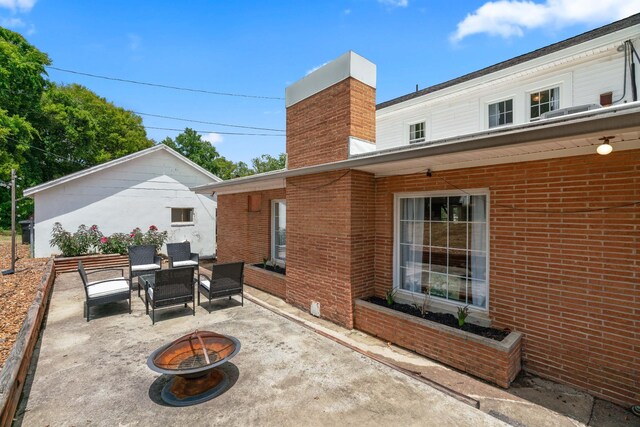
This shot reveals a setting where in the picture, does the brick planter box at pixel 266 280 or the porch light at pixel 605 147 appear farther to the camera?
the brick planter box at pixel 266 280

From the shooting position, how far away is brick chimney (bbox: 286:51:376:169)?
582 cm

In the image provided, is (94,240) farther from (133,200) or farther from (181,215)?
(181,215)

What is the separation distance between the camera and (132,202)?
1380 cm

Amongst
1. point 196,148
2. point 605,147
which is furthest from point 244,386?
point 196,148

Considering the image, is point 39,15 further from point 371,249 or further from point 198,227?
point 371,249

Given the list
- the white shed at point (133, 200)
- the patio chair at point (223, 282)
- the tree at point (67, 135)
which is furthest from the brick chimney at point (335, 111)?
the tree at point (67, 135)

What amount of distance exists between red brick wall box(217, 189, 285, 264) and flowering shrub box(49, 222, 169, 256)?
8.88 ft

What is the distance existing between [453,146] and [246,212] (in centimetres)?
786

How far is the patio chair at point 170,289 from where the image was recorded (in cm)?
577

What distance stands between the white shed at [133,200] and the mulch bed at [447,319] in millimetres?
11184

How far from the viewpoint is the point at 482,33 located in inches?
339

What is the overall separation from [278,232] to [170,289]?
369 centimetres

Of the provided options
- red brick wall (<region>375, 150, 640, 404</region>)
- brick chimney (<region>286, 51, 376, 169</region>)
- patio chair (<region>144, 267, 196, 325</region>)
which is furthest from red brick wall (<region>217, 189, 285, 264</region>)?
red brick wall (<region>375, 150, 640, 404</region>)

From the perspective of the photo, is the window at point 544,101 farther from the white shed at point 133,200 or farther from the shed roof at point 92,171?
the shed roof at point 92,171
